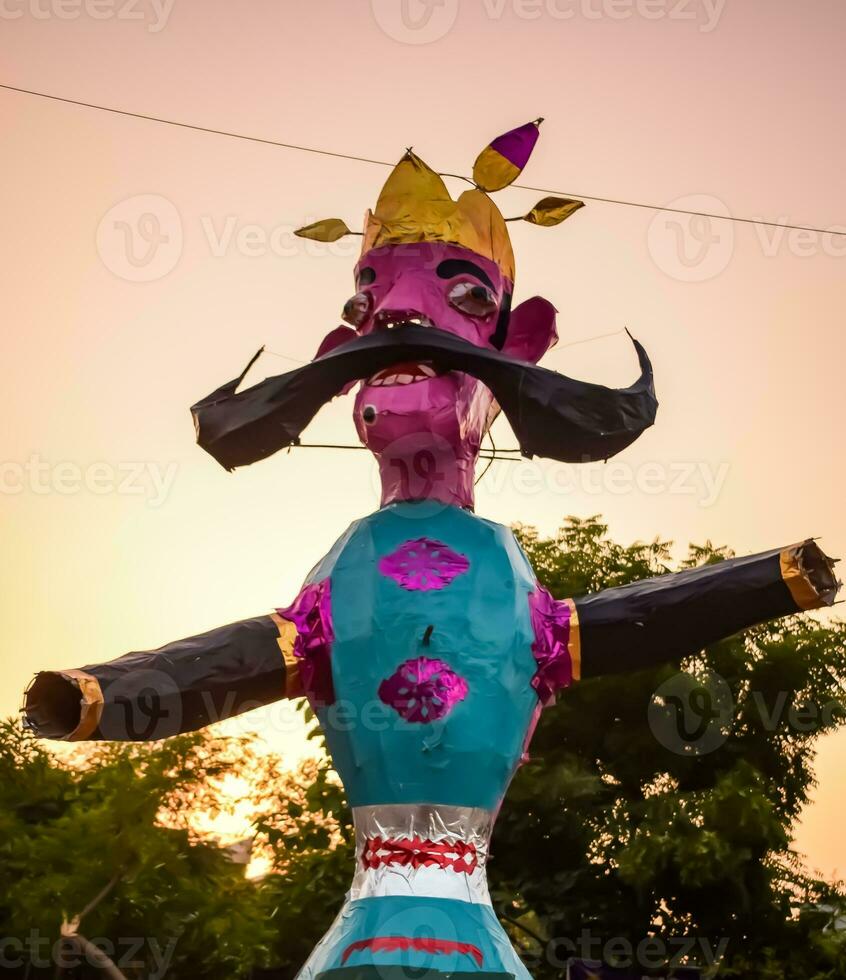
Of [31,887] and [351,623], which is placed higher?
[31,887]

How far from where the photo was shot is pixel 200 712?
611 centimetres

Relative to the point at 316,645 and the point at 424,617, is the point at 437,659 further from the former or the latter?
the point at 316,645

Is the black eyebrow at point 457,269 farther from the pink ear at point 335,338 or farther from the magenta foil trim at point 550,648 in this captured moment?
the magenta foil trim at point 550,648

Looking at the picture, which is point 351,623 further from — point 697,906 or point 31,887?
point 31,887

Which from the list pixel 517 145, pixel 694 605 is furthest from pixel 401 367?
pixel 694 605

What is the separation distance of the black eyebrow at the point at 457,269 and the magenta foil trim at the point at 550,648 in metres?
1.33

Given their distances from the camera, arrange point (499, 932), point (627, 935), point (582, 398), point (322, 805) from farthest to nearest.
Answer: point (322, 805) < point (627, 935) < point (582, 398) < point (499, 932)

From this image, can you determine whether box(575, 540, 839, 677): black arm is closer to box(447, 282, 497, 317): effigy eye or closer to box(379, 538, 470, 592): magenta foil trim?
box(379, 538, 470, 592): magenta foil trim

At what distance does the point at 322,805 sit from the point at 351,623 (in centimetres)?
830

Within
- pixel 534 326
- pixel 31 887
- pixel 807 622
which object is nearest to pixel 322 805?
pixel 31 887

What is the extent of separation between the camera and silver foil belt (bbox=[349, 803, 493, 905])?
5734 mm

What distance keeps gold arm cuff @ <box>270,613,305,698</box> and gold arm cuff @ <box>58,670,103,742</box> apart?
0.72 meters

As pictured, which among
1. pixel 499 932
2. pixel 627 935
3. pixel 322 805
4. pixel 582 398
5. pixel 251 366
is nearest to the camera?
pixel 499 932

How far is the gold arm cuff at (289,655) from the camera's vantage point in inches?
243
